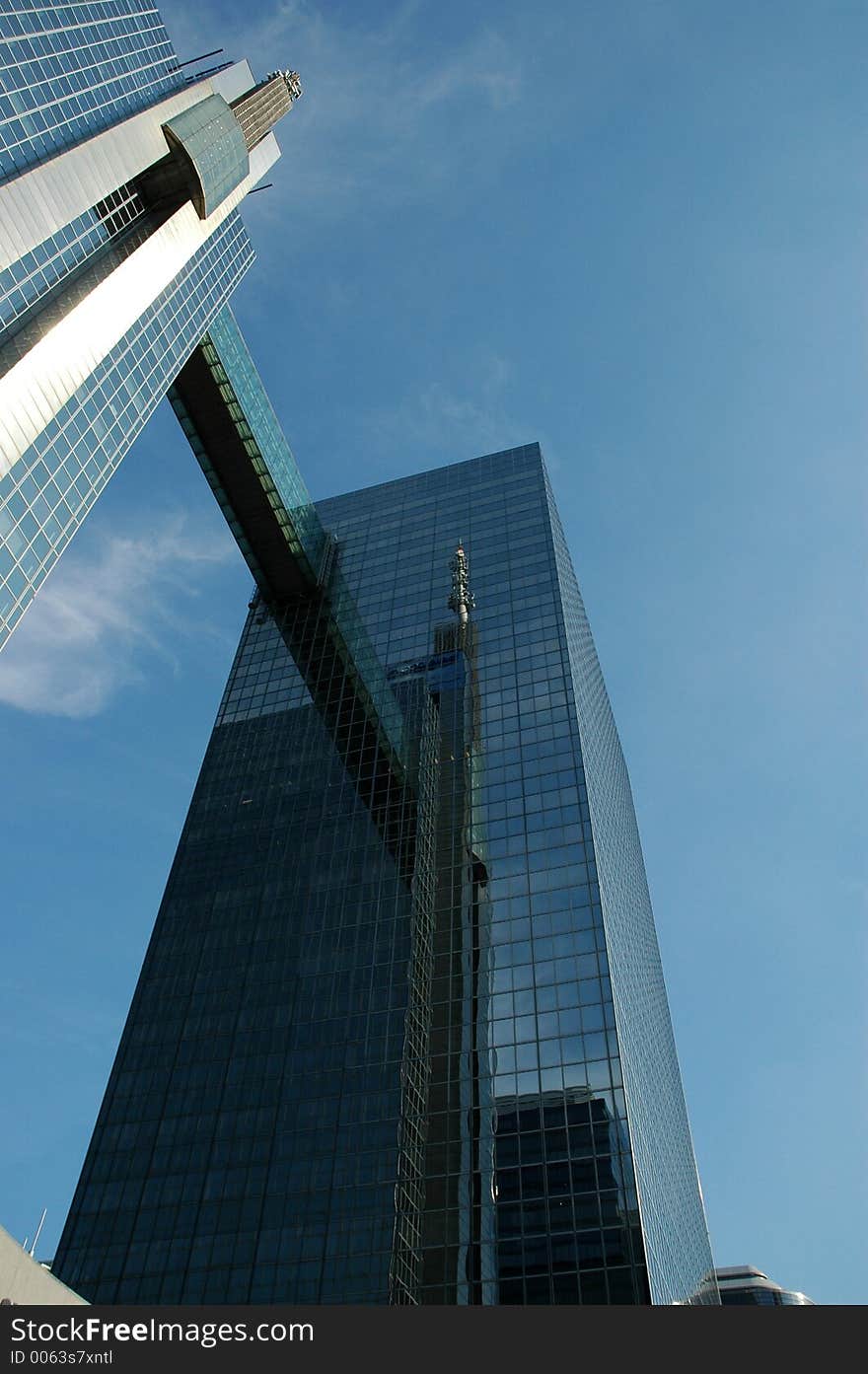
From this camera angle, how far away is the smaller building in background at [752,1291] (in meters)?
134

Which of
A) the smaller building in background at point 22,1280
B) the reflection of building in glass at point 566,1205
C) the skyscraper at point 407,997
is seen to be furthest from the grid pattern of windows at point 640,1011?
the smaller building in background at point 22,1280

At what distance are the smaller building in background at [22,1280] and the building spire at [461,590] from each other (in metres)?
69.6

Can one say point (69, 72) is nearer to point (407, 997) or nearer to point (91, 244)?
point (91, 244)

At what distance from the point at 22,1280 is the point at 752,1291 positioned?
136m

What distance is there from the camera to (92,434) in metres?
57.7

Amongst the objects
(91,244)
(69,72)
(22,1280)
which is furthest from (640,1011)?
(69,72)

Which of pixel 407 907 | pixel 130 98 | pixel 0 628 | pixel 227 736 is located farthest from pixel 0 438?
pixel 227 736

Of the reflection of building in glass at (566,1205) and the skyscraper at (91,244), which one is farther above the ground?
the skyscraper at (91,244)

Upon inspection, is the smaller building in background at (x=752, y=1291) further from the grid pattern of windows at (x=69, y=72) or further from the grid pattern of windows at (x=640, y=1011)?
the grid pattern of windows at (x=69, y=72)

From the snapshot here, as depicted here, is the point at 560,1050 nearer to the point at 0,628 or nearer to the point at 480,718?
the point at 480,718

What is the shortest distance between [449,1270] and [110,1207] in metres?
22.6

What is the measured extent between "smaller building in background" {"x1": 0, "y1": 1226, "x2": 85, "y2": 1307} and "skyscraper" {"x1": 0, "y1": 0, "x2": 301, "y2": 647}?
87.2 ft

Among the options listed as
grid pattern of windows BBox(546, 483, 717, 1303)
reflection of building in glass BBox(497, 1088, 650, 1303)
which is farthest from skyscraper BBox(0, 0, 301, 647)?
grid pattern of windows BBox(546, 483, 717, 1303)

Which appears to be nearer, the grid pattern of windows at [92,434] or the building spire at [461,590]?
the grid pattern of windows at [92,434]
